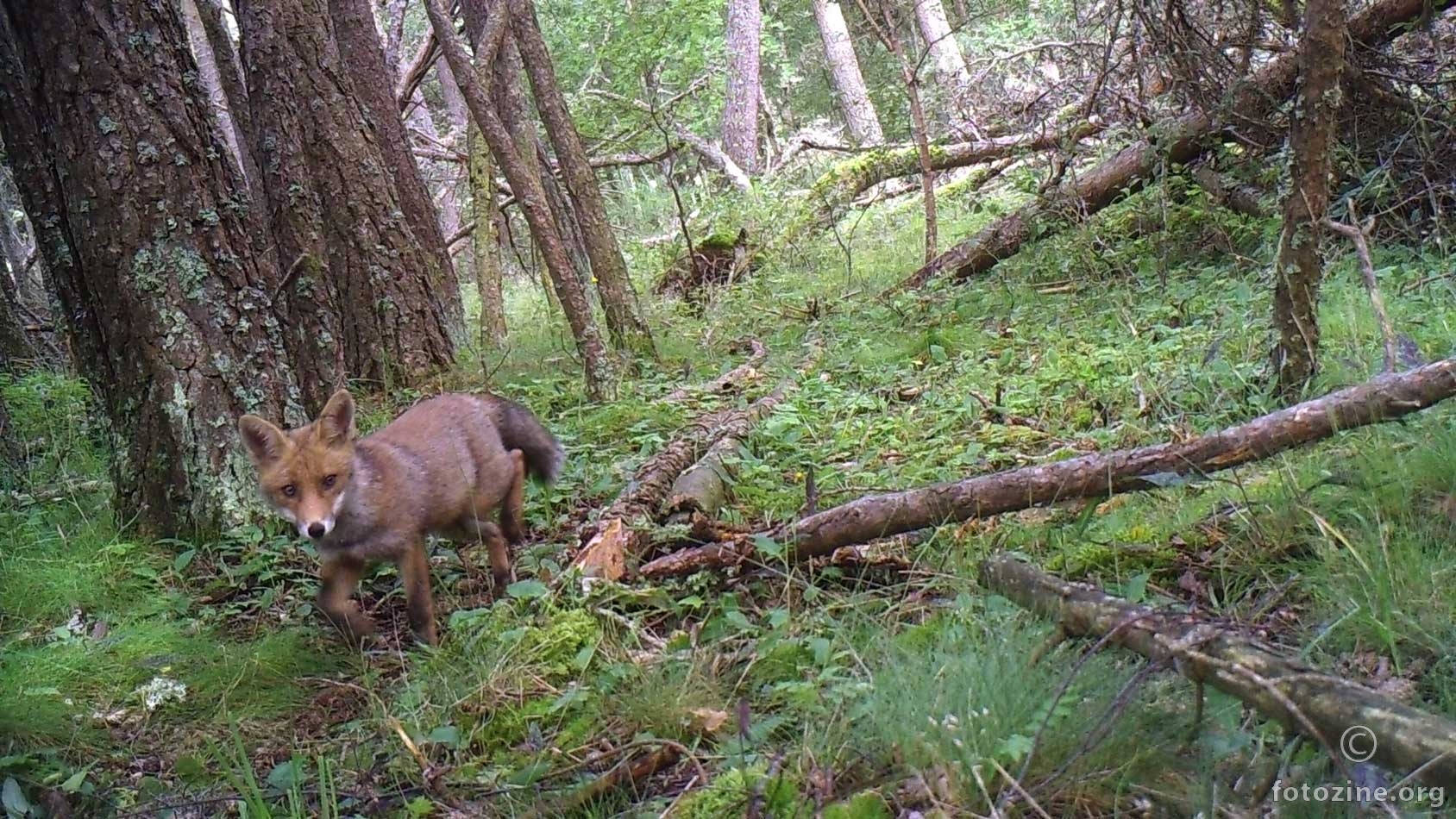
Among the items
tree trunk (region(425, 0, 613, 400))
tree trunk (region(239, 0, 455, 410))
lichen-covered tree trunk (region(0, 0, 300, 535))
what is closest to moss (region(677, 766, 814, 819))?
lichen-covered tree trunk (region(0, 0, 300, 535))

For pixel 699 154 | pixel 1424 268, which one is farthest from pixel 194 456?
pixel 699 154

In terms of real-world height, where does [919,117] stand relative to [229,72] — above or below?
below

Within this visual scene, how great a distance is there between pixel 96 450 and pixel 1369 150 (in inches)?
340

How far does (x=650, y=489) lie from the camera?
4707 mm

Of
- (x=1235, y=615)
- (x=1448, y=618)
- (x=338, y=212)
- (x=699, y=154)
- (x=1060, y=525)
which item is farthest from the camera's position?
(x=699, y=154)

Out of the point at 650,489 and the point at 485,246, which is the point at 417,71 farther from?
the point at 650,489

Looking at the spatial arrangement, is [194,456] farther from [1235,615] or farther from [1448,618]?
[1448,618]

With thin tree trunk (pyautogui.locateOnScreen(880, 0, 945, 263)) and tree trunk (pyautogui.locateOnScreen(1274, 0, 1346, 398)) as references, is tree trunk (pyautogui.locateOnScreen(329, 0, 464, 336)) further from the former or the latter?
tree trunk (pyautogui.locateOnScreen(1274, 0, 1346, 398))

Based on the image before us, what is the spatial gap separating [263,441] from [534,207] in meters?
3.05

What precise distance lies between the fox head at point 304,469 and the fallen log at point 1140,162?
5977mm

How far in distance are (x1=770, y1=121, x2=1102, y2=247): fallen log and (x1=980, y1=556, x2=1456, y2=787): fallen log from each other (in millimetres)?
8944

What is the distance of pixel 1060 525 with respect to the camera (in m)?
3.85

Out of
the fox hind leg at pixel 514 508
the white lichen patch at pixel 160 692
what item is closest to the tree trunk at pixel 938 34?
the fox hind leg at pixel 514 508

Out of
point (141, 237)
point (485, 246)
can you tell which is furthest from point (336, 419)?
point (485, 246)
